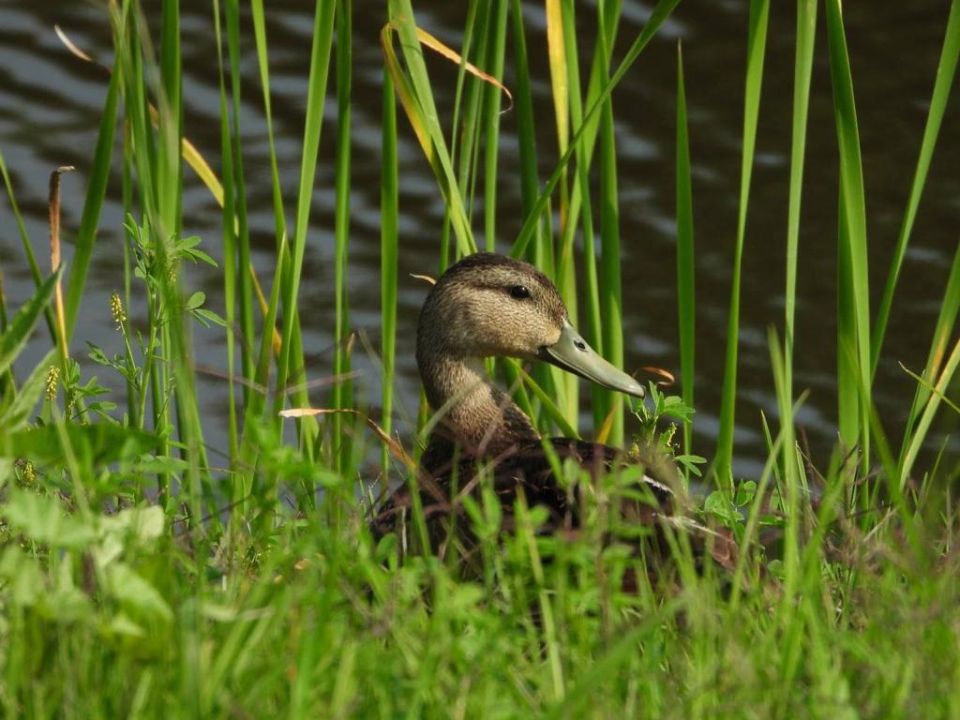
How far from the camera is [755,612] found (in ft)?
8.93

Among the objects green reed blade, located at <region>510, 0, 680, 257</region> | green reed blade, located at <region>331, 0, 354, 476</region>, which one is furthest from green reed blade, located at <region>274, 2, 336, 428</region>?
green reed blade, located at <region>510, 0, 680, 257</region>

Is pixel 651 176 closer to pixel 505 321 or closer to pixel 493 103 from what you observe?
pixel 505 321

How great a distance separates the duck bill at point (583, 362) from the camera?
432cm

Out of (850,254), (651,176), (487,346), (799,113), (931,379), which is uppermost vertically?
(799,113)

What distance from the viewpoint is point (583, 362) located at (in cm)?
436

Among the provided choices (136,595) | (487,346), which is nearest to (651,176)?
(487,346)

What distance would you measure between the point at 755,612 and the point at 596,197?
482 cm

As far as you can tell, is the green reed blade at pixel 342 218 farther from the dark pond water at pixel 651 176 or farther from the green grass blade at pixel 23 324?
the dark pond water at pixel 651 176

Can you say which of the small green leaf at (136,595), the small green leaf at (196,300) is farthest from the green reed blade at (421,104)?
the small green leaf at (136,595)

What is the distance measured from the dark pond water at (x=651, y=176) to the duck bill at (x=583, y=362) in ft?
7.22

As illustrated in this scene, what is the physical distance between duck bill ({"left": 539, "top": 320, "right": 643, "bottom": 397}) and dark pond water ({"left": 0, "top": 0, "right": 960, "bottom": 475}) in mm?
2200

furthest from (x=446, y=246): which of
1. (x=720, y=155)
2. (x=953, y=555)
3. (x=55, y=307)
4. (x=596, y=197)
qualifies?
(x=720, y=155)

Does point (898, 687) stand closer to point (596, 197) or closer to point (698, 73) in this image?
point (596, 197)

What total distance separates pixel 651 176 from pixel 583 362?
12.6ft
